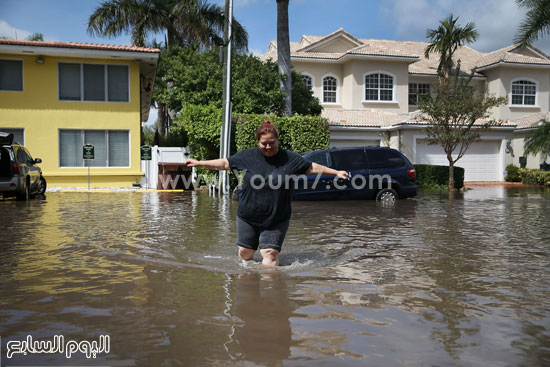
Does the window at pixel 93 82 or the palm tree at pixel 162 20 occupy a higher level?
the palm tree at pixel 162 20

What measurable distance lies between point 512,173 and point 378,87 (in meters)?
9.71

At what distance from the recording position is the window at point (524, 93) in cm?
3512

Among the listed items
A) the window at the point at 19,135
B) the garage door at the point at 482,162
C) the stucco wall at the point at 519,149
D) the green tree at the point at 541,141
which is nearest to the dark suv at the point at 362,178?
the green tree at the point at 541,141

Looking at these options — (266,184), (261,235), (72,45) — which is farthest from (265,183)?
(72,45)

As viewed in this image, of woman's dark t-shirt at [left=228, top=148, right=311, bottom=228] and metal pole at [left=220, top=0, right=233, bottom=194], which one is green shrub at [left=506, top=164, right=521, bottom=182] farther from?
woman's dark t-shirt at [left=228, top=148, right=311, bottom=228]

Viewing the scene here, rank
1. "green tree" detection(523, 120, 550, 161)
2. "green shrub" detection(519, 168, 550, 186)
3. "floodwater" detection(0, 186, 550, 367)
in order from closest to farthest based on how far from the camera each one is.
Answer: "floodwater" detection(0, 186, 550, 367)
"green tree" detection(523, 120, 550, 161)
"green shrub" detection(519, 168, 550, 186)

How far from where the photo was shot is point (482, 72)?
3603 centimetres

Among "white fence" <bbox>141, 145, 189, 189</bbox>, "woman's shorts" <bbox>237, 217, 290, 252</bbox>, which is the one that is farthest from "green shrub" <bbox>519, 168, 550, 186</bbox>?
"woman's shorts" <bbox>237, 217, 290, 252</bbox>

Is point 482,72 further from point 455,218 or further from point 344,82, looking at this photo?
point 455,218

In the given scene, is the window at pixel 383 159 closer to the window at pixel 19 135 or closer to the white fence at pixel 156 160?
the white fence at pixel 156 160

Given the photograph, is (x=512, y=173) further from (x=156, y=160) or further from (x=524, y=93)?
(x=156, y=160)

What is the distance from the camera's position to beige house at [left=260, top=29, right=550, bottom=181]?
29547 mm

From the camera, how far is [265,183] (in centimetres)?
573

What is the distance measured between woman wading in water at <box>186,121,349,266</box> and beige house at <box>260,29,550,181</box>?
2298 cm
